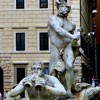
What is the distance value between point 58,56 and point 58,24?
2.39ft

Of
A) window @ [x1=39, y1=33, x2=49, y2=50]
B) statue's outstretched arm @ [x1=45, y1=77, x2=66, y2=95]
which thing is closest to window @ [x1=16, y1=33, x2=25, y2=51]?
window @ [x1=39, y1=33, x2=49, y2=50]

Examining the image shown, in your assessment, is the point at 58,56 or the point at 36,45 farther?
the point at 36,45

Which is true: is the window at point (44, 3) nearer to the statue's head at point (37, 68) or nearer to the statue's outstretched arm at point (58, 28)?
the statue's outstretched arm at point (58, 28)

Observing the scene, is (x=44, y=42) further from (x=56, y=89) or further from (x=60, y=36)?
(x=56, y=89)

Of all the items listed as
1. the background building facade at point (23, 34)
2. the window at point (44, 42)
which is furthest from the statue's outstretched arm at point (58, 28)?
the window at point (44, 42)

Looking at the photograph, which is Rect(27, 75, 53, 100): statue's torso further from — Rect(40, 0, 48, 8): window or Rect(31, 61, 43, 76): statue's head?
Rect(40, 0, 48, 8): window

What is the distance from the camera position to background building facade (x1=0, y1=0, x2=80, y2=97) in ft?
154

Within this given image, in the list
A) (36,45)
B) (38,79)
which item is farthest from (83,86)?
(36,45)

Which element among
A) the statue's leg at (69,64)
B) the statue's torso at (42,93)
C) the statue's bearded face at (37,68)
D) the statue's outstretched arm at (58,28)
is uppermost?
the statue's outstretched arm at (58,28)

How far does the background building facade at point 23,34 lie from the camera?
47.0 meters

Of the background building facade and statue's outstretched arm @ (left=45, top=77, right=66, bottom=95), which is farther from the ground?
statue's outstretched arm @ (left=45, top=77, right=66, bottom=95)

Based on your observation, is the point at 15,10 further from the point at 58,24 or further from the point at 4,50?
the point at 58,24

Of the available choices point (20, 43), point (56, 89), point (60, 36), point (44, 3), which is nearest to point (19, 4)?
point (44, 3)

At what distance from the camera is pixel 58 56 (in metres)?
13.1
